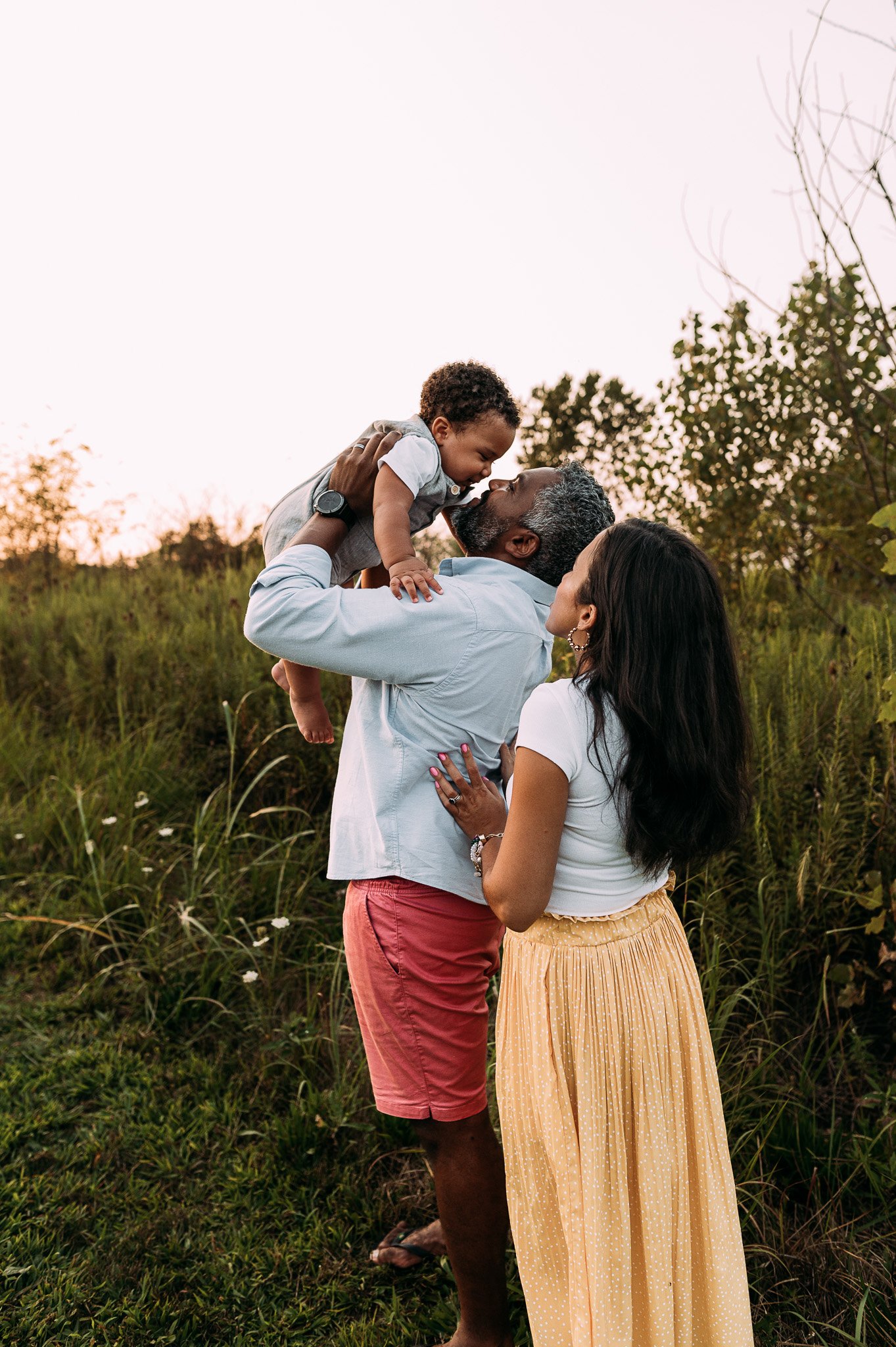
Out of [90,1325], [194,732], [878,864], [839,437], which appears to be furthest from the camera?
[194,732]

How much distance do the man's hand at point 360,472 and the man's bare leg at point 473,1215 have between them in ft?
4.49

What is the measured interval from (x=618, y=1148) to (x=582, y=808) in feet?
2.06

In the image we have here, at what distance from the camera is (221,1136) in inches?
116

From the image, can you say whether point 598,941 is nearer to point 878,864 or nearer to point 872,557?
point 878,864

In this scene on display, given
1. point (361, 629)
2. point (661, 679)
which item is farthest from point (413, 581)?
point (661, 679)

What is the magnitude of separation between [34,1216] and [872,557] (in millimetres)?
4860

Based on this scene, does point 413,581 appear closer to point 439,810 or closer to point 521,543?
point 521,543

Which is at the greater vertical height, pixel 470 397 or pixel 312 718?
pixel 470 397

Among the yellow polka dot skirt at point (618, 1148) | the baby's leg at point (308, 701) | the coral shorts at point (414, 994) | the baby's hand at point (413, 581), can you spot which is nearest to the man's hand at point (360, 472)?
the baby's hand at point (413, 581)

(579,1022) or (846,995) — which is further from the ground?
(579,1022)

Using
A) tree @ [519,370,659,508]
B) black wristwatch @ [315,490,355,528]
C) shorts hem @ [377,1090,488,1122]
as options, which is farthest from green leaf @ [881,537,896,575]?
tree @ [519,370,659,508]

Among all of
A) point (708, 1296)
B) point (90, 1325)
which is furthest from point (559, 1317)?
point (90, 1325)

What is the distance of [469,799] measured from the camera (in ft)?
6.20

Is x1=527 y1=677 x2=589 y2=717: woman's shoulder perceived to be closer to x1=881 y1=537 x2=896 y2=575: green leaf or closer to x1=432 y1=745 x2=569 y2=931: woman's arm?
x1=432 y1=745 x2=569 y2=931: woman's arm
